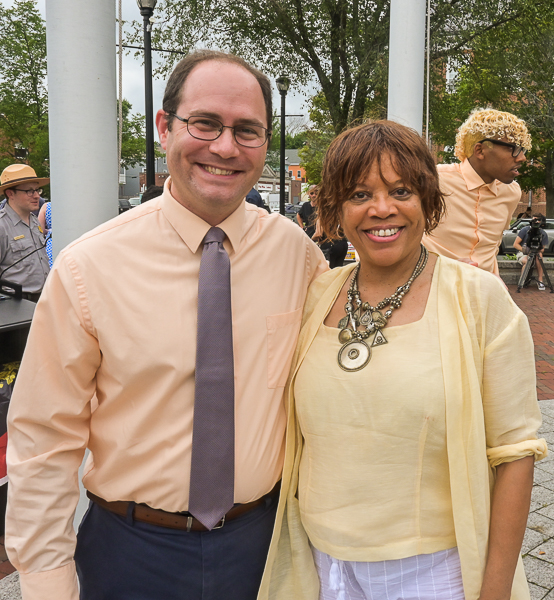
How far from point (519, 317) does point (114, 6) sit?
73.1 inches

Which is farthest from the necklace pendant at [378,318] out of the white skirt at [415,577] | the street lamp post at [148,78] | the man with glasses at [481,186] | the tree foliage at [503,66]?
the tree foliage at [503,66]

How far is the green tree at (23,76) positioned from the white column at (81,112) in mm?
23225

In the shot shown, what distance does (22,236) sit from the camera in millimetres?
6039

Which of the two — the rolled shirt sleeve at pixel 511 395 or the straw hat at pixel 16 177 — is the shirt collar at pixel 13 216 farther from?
the rolled shirt sleeve at pixel 511 395

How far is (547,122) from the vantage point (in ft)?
62.6

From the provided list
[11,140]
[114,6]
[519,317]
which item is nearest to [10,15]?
[11,140]

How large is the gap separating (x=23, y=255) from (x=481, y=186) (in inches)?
184

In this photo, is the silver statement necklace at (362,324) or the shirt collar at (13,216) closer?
the silver statement necklace at (362,324)

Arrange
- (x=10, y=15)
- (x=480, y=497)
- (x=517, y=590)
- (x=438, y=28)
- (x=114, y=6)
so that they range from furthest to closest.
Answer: (x=10, y=15) → (x=438, y=28) → (x=114, y=6) → (x=517, y=590) → (x=480, y=497)

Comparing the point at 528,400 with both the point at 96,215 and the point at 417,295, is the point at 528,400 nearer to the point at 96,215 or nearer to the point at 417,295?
the point at 417,295

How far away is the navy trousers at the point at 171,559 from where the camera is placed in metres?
1.65

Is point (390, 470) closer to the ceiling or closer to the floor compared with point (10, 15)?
closer to the floor

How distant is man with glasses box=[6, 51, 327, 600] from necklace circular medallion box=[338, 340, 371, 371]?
206 millimetres

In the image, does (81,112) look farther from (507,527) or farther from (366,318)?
(507,527)
